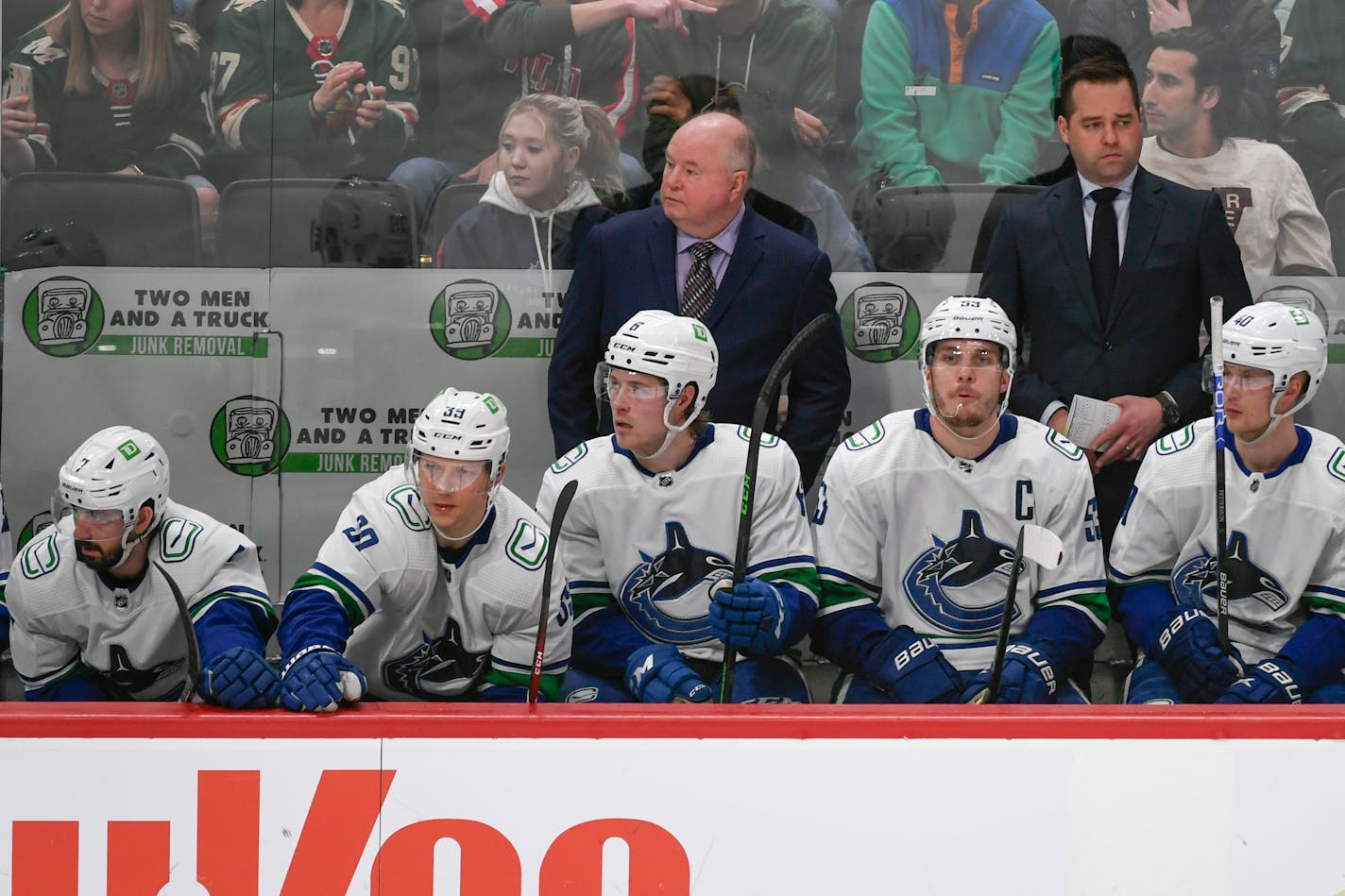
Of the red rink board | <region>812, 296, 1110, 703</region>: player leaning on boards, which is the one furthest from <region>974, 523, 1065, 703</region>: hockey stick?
<region>812, 296, 1110, 703</region>: player leaning on boards

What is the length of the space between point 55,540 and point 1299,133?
11.4 ft

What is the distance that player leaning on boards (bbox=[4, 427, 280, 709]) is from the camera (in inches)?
139

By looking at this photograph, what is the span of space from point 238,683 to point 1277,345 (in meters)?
2.39

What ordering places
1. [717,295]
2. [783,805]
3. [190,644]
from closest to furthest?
[783,805] → [190,644] → [717,295]

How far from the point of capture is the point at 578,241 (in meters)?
4.60

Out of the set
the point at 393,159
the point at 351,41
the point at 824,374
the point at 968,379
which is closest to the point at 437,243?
the point at 393,159

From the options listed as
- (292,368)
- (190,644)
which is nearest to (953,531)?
(190,644)

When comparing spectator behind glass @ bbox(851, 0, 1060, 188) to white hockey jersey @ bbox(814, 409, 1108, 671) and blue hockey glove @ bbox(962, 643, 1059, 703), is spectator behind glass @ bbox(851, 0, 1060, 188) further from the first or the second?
blue hockey glove @ bbox(962, 643, 1059, 703)

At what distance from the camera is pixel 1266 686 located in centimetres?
339

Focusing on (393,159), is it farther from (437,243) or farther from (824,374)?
(824,374)

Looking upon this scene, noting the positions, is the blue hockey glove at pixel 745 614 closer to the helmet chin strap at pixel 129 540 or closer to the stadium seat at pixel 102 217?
the helmet chin strap at pixel 129 540

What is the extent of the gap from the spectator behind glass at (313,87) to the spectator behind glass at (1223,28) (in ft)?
6.39

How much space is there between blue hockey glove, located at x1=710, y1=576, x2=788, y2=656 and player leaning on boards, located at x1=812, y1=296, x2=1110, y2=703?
0.32 m

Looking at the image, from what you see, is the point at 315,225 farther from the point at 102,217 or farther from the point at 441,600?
the point at 441,600
